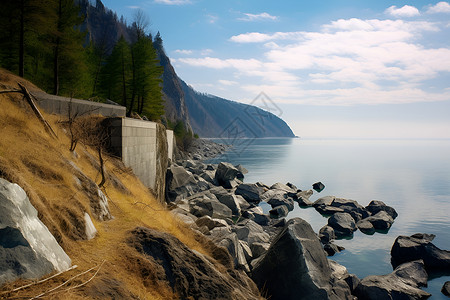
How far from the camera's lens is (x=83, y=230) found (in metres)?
5.59

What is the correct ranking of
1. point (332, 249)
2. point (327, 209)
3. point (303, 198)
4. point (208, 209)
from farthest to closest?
point (303, 198) < point (327, 209) < point (208, 209) < point (332, 249)

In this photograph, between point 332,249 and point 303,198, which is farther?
point 303,198

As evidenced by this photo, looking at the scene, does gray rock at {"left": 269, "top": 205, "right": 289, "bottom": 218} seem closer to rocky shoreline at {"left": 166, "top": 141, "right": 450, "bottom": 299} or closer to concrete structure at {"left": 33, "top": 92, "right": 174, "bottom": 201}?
rocky shoreline at {"left": 166, "top": 141, "right": 450, "bottom": 299}

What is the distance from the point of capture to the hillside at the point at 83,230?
4.46 meters

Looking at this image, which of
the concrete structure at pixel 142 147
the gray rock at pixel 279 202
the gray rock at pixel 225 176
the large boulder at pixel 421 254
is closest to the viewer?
the concrete structure at pixel 142 147

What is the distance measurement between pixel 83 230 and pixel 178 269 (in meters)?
1.91

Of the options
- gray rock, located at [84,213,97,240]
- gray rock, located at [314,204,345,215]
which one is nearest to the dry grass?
gray rock, located at [84,213,97,240]

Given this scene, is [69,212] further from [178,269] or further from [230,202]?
[230,202]

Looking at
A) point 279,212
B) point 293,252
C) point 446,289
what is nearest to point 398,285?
point 446,289

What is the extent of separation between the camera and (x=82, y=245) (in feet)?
17.3

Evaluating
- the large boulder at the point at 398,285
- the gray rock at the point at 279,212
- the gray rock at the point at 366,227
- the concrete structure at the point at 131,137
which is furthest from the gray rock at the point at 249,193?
the large boulder at the point at 398,285

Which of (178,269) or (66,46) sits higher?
(66,46)

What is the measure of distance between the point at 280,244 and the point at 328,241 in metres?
10.1

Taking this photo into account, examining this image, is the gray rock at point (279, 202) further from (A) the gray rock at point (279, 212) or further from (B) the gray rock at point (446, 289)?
(B) the gray rock at point (446, 289)
